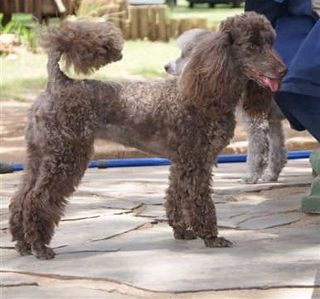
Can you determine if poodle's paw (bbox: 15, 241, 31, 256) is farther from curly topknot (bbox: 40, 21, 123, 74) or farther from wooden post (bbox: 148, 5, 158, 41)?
wooden post (bbox: 148, 5, 158, 41)

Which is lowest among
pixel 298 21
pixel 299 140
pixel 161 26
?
pixel 161 26

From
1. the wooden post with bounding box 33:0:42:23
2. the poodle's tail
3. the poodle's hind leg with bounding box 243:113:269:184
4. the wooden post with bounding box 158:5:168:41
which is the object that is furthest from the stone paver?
the wooden post with bounding box 158:5:168:41

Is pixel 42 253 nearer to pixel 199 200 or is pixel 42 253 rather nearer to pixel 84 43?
pixel 199 200

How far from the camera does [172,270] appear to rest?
472 centimetres

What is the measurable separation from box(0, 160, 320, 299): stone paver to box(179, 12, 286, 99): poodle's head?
2.75 feet

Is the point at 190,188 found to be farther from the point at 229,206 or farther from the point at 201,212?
the point at 229,206

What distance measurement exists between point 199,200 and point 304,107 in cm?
86

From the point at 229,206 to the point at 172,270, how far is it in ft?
5.85

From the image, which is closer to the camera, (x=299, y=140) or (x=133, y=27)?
(x=299, y=140)

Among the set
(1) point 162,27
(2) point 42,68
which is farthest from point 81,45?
(1) point 162,27

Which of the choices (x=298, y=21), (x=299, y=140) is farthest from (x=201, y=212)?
(x=299, y=140)

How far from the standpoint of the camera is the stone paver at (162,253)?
14.5 feet

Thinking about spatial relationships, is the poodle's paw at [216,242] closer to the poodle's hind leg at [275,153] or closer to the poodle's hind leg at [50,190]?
the poodle's hind leg at [50,190]

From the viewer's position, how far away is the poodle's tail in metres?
4.93
